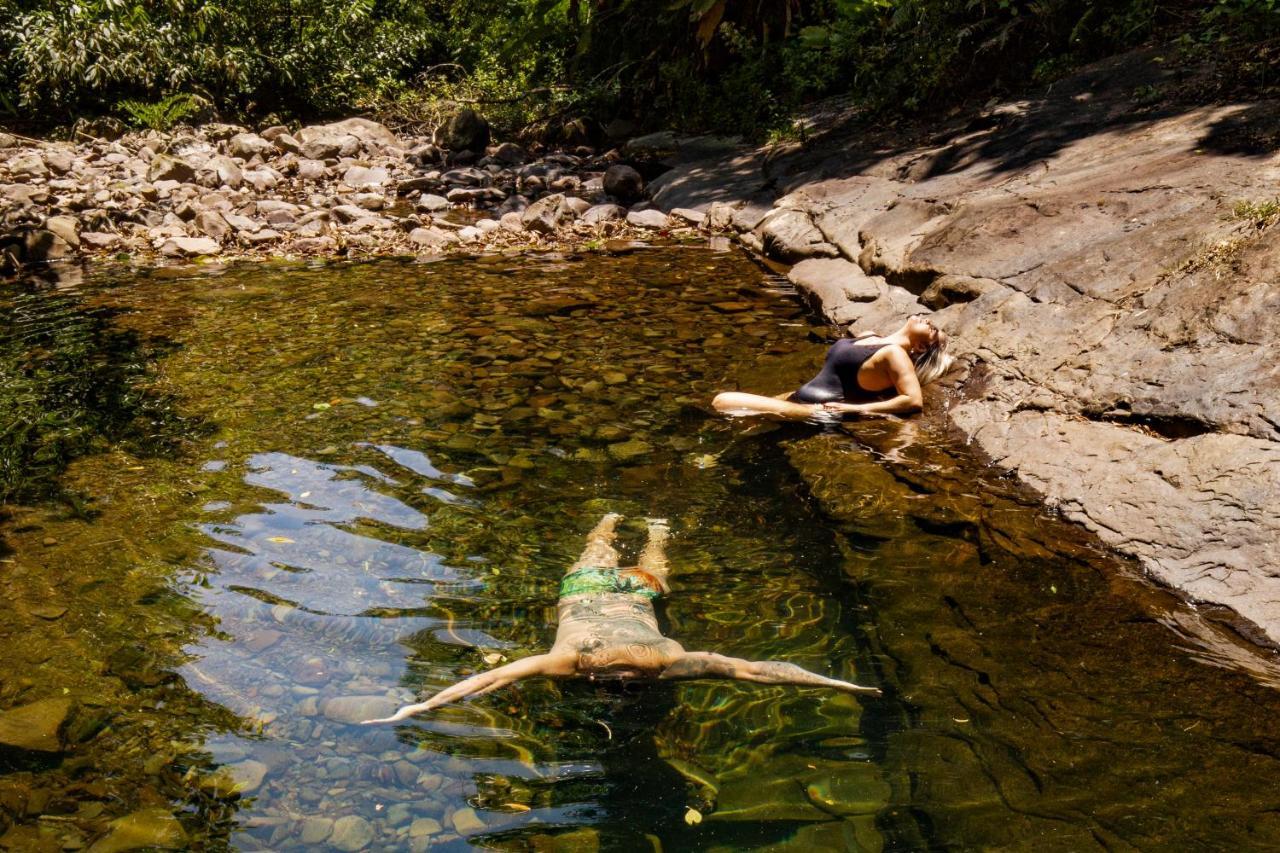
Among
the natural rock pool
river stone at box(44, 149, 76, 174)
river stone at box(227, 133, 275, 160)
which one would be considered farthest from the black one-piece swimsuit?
river stone at box(44, 149, 76, 174)

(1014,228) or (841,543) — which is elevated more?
(1014,228)

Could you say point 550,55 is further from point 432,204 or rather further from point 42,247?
point 42,247

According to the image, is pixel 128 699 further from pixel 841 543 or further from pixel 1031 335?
pixel 1031 335

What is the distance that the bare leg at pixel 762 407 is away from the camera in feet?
21.0

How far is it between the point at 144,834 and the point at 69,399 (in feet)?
15.8

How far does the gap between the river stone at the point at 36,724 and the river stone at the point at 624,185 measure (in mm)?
11638

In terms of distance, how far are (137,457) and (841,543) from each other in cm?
422

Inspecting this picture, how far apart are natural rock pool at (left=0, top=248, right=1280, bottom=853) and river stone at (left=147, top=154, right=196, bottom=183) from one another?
27.4ft

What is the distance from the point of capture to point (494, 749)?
3.34 metres

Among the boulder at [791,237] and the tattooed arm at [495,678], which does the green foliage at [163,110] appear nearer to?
the boulder at [791,237]

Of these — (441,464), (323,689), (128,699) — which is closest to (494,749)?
(323,689)

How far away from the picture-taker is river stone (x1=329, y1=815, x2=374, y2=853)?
292 centimetres

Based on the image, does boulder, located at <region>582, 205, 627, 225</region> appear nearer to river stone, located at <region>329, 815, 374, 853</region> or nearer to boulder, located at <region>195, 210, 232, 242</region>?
boulder, located at <region>195, 210, 232, 242</region>

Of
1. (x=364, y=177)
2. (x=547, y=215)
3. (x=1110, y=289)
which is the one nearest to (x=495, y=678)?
(x=1110, y=289)
